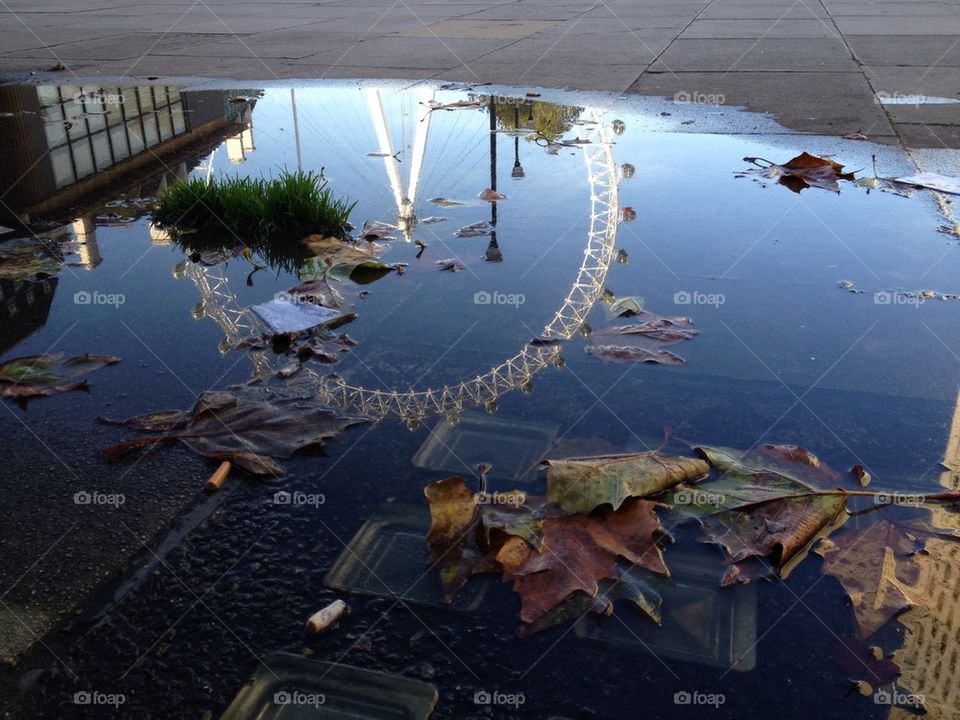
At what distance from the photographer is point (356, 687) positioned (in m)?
1.91

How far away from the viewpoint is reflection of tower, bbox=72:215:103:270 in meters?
4.40

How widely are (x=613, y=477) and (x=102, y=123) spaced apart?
633 cm

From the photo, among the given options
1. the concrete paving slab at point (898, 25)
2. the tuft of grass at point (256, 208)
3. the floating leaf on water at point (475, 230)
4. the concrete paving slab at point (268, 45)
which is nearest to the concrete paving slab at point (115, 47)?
the concrete paving slab at point (268, 45)

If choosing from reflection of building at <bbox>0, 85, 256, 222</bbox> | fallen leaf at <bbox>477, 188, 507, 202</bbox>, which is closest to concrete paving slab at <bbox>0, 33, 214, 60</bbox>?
reflection of building at <bbox>0, 85, 256, 222</bbox>

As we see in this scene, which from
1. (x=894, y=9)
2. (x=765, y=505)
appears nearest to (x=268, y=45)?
(x=765, y=505)

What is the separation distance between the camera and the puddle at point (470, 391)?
197cm

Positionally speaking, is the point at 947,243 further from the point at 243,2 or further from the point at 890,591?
the point at 243,2

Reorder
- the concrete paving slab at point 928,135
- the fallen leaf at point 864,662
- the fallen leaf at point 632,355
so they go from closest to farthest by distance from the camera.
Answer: the fallen leaf at point 864,662 < the fallen leaf at point 632,355 < the concrete paving slab at point 928,135

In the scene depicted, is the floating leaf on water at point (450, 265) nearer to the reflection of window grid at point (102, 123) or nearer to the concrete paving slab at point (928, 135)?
the reflection of window grid at point (102, 123)

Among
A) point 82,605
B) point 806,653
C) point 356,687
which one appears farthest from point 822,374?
point 82,605

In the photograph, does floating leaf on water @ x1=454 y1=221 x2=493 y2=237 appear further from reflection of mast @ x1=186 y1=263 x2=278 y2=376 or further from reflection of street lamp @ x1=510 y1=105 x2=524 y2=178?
reflection of mast @ x1=186 y1=263 x2=278 y2=376

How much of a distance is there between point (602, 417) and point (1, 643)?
183cm

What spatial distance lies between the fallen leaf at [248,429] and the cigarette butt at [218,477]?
0.13 feet

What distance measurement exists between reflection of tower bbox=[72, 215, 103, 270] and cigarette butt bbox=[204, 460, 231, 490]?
2.18 metres
